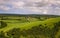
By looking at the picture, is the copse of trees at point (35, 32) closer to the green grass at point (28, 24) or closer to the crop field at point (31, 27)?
the crop field at point (31, 27)

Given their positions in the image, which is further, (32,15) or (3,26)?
(32,15)

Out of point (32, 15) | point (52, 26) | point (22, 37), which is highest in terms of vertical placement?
point (32, 15)

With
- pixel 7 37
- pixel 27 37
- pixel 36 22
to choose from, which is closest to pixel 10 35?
pixel 7 37

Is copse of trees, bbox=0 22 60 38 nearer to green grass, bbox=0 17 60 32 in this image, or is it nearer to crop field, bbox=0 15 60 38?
crop field, bbox=0 15 60 38

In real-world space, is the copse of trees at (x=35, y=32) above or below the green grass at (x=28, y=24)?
below

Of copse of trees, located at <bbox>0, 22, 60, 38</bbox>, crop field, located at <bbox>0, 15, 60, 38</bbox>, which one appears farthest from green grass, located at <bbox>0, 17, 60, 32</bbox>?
copse of trees, located at <bbox>0, 22, 60, 38</bbox>

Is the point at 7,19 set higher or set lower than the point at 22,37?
higher

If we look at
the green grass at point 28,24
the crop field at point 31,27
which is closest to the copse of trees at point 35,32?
the crop field at point 31,27

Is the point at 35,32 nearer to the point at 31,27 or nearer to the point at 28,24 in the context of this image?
the point at 31,27

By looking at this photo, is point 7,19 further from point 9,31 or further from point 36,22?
point 36,22
